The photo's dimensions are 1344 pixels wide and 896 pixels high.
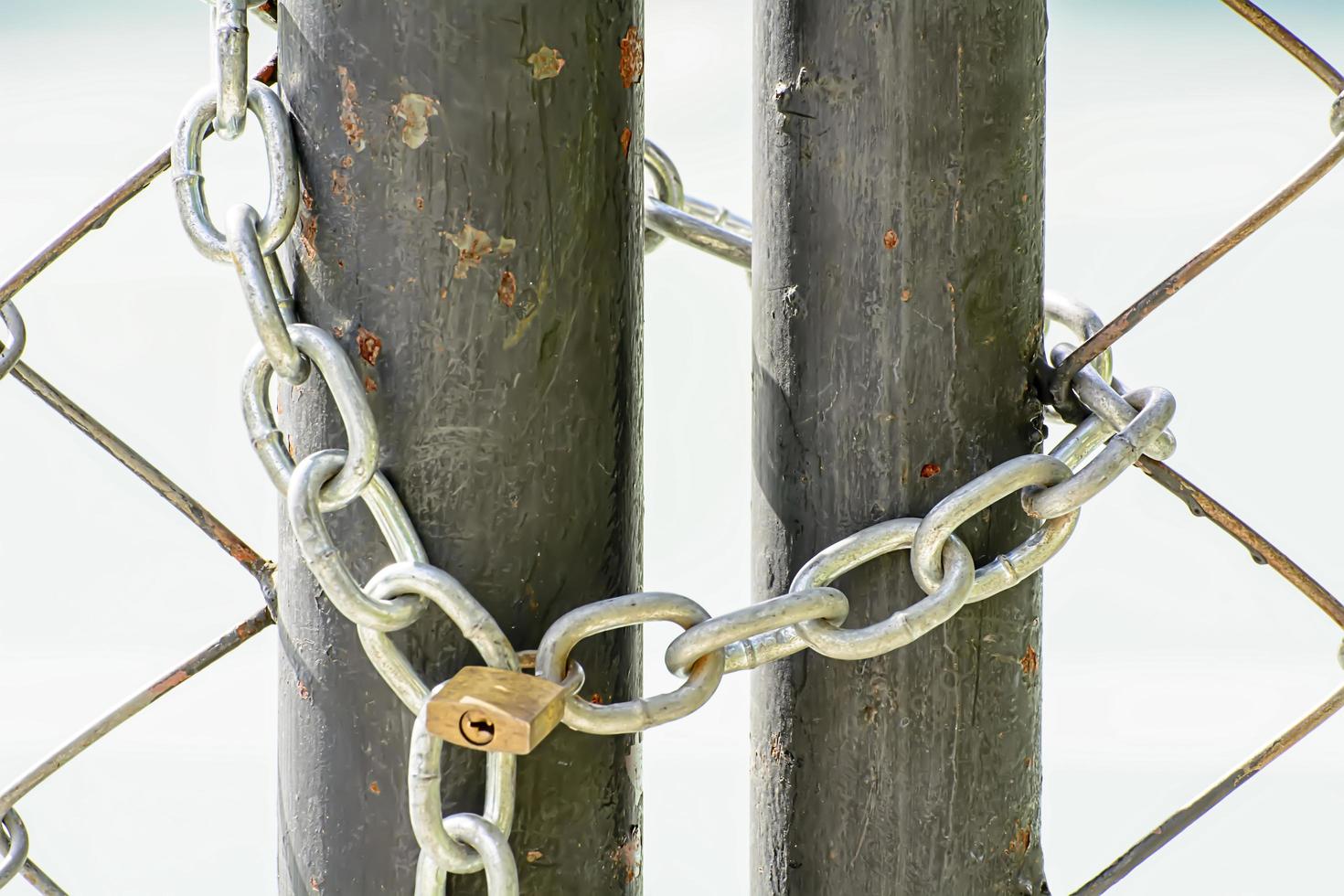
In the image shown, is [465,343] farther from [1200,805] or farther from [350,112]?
[1200,805]

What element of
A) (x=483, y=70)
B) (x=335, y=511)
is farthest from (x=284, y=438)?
(x=483, y=70)

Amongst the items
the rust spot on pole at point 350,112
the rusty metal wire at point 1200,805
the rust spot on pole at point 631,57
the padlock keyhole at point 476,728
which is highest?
the rust spot on pole at point 631,57

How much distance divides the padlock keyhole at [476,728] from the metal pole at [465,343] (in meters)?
0.05

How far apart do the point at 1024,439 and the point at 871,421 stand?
0.06 meters

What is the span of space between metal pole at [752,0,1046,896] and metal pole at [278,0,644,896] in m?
0.06

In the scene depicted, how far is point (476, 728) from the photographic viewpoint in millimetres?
407

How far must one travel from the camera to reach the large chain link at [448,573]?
16.6 inches

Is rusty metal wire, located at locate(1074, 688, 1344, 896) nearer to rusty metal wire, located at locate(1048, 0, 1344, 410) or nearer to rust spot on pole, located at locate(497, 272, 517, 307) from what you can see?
rusty metal wire, located at locate(1048, 0, 1344, 410)

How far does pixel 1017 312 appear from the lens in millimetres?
505

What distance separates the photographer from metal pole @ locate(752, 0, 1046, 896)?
1.58 ft

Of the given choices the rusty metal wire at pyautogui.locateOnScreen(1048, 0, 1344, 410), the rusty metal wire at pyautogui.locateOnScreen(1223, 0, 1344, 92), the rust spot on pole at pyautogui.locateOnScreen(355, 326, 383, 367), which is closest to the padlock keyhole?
the rust spot on pole at pyautogui.locateOnScreen(355, 326, 383, 367)

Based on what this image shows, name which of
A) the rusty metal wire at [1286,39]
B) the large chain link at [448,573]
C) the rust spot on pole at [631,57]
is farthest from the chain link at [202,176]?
the rusty metal wire at [1286,39]

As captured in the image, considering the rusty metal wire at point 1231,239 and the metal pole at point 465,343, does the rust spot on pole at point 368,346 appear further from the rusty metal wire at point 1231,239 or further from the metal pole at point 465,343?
the rusty metal wire at point 1231,239

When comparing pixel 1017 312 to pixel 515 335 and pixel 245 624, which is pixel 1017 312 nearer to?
pixel 515 335
